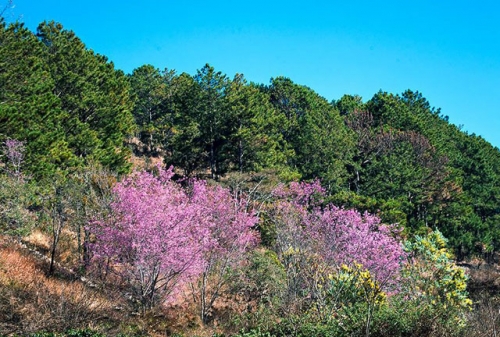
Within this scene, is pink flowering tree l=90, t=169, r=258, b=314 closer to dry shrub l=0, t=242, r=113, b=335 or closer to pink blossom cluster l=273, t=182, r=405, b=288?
dry shrub l=0, t=242, r=113, b=335

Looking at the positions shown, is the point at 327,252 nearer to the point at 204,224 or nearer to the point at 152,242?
the point at 204,224

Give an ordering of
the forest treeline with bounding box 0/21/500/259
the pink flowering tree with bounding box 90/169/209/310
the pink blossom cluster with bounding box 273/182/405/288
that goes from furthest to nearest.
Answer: the forest treeline with bounding box 0/21/500/259 < the pink blossom cluster with bounding box 273/182/405/288 < the pink flowering tree with bounding box 90/169/209/310

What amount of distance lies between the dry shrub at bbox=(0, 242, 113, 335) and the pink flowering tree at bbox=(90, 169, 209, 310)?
1.14 meters

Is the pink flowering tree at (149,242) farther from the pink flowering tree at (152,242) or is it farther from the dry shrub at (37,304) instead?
the dry shrub at (37,304)

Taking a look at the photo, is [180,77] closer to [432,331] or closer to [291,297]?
[291,297]

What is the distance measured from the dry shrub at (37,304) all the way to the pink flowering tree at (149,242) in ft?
3.73

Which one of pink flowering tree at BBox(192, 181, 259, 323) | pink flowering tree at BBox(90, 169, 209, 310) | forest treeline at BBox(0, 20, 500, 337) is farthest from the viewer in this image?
pink flowering tree at BBox(192, 181, 259, 323)

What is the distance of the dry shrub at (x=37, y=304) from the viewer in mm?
9172

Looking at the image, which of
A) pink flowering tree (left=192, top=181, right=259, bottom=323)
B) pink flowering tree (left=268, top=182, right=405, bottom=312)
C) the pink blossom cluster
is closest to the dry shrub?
pink flowering tree (left=192, top=181, right=259, bottom=323)

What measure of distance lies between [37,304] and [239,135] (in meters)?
23.5

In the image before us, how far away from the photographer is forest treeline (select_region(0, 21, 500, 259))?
21464 mm

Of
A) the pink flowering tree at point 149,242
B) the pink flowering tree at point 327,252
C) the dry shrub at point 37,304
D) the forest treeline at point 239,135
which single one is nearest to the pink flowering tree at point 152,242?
the pink flowering tree at point 149,242

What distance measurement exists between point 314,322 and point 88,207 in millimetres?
8522

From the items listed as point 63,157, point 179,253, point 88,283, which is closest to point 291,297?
point 179,253
